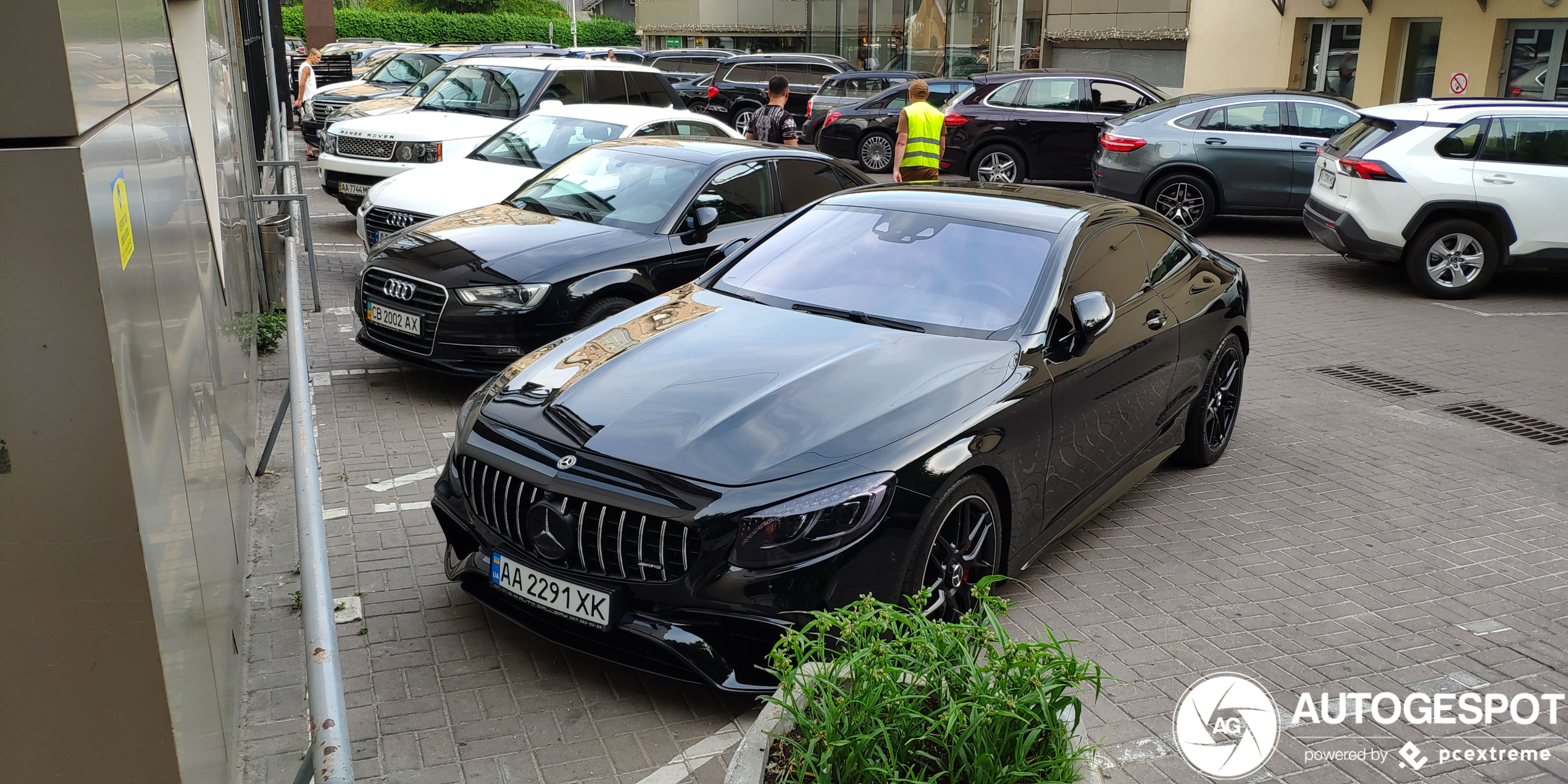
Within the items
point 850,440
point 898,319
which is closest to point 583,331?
point 898,319

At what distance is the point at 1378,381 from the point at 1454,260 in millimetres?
3852

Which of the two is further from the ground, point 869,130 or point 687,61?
point 687,61

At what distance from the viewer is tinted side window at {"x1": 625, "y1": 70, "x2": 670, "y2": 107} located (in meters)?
14.2

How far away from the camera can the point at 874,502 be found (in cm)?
376

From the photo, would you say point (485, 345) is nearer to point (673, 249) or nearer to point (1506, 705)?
point (673, 249)

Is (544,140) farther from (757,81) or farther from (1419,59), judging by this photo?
(1419,59)

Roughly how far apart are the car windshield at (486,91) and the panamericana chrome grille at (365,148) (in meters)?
1.39

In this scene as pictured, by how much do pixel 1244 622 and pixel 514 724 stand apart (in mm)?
2813

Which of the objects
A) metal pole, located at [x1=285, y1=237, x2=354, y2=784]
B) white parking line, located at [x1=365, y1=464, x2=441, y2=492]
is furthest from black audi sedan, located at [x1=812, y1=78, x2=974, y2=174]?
metal pole, located at [x1=285, y1=237, x2=354, y2=784]

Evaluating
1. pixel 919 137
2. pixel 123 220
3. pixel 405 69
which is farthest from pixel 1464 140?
pixel 405 69

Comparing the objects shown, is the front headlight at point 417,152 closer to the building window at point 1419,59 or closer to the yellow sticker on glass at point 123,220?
the yellow sticker on glass at point 123,220

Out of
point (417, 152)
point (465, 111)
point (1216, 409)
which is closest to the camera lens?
point (1216, 409)

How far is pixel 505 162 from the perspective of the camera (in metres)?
10.3

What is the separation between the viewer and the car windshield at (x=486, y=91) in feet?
43.8
